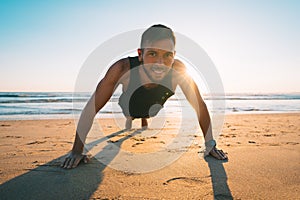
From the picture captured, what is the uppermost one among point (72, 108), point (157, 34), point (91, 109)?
point (157, 34)

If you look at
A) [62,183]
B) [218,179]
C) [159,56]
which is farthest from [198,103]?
[62,183]

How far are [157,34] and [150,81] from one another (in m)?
0.74

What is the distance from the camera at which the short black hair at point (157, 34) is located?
2.98 meters

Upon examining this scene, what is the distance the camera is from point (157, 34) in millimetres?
3008

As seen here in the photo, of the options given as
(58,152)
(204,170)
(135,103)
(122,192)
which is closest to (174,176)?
(204,170)

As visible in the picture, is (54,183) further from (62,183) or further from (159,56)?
(159,56)

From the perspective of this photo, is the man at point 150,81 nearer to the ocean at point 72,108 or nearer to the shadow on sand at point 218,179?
the shadow on sand at point 218,179

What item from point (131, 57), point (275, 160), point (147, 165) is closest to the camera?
point (147, 165)

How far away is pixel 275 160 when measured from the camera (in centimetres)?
260

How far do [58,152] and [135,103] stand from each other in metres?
1.51

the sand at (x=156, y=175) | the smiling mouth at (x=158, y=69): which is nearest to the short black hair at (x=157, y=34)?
the smiling mouth at (x=158, y=69)

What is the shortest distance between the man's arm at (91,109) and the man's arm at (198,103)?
87 centimetres

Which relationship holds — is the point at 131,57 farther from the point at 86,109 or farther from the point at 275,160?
the point at 275,160

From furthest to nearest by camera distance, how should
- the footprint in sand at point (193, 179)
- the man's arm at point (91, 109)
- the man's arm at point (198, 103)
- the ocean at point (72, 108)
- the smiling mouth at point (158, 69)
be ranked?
1. the ocean at point (72, 108)
2. the smiling mouth at point (158, 69)
3. the man's arm at point (198, 103)
4. the man's arm at point (91, 109)
5. the footprint in sand at point (193, 179)
